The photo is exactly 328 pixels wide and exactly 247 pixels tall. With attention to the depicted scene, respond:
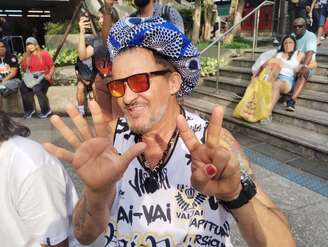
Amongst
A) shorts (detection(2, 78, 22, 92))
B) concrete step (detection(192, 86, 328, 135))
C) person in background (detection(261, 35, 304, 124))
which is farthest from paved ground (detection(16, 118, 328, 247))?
shorts (detection(2, 78, 22, 92))

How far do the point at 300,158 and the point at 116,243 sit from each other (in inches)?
154

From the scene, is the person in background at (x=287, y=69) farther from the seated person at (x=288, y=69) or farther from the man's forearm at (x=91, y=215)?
the man's forearm at (x=91, y=215)

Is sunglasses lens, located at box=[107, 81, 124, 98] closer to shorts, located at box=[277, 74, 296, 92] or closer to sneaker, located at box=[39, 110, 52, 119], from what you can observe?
shorts, located at box=[277, 74, 296, 92]

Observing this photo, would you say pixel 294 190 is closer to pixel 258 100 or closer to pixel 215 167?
pixel 258 100

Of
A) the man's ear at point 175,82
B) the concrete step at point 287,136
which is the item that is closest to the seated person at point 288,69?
the concrete step at point 287,136

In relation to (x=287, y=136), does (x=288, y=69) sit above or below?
above

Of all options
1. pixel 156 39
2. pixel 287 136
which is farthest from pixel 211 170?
pixel 287 136

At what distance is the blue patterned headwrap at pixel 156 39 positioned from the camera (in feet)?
5.07

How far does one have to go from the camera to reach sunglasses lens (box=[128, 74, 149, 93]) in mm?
1564

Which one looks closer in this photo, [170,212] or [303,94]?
[170,212]

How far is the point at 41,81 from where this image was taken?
7336mm

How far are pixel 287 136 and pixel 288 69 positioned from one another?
4.62 ft

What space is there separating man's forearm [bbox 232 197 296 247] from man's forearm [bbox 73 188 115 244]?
1.72ft

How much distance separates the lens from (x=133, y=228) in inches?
61.5
